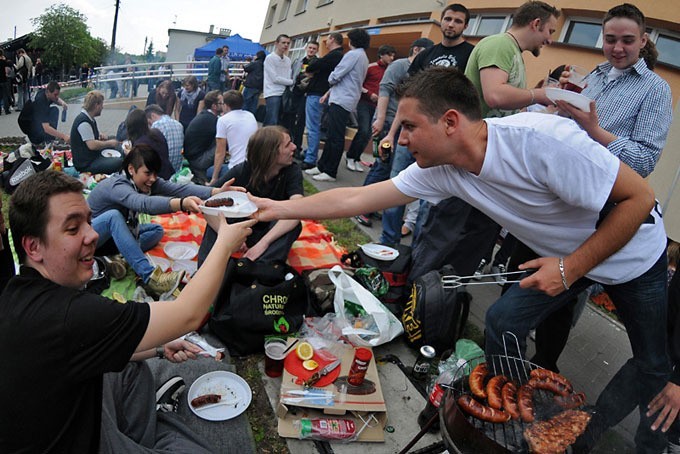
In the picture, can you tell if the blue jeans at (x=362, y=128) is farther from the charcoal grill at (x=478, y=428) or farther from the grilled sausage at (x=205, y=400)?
the charcoal grill at (x=478, y=428)

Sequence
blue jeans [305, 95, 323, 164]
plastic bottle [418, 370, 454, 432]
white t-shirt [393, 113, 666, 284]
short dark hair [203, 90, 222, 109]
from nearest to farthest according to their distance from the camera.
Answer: white t-shirt [393, 113, 666, 284] < plastic bottle [418, 370, 454, 432] < short dark hair [203, 90, 222, 109] < blue jeans [305, 95, 323, 164]

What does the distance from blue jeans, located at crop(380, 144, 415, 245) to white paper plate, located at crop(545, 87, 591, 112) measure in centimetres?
202

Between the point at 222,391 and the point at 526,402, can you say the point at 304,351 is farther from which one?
the point at 526,402

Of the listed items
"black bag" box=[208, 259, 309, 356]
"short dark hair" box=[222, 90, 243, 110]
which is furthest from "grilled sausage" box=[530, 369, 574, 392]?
"short dark hair" box=[222, 90, 243, 110]

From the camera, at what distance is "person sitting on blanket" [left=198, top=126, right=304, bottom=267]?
367cm

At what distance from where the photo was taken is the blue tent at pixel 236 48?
20062 millimetres

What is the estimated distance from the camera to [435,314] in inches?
121

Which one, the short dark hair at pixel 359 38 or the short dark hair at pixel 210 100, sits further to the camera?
the short dark hair at pixel 210 100

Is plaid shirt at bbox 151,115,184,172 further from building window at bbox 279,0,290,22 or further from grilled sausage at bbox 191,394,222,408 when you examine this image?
building window at bbox 279,0,290,22

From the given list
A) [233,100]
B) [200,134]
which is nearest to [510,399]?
[233,100]

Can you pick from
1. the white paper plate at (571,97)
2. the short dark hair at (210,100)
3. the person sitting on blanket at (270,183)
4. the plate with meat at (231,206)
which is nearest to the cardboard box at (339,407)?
the plate with meat at (231,206)

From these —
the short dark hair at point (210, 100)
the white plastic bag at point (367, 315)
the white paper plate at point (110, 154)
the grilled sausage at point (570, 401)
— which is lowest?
the white plastic bag at point (367, 315)

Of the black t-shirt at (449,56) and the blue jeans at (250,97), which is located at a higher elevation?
the black t-shirt at (449,56)

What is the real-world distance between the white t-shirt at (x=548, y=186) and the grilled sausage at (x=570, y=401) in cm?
60
